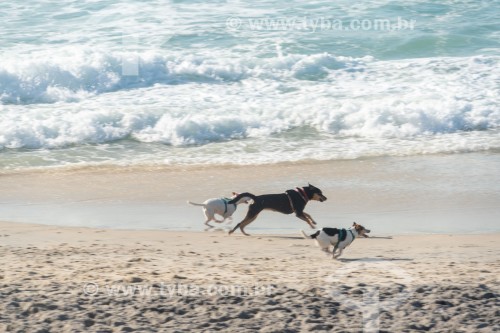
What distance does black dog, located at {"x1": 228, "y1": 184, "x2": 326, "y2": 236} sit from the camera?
10789 millimetres

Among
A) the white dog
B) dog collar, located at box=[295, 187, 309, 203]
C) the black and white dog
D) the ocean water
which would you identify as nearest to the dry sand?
the black and white dog

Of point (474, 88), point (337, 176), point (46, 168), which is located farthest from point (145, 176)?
point (474, 88)

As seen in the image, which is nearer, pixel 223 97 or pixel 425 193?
pixel 425 193

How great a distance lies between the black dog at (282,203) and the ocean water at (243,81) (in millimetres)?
3427

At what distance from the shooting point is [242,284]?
8.29 m

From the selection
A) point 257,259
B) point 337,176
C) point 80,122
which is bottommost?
point 257,259

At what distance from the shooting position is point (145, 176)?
13.6 m

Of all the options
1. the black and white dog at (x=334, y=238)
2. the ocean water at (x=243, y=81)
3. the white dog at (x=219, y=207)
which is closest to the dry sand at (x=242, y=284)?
the black and white dog at (x=334, y=238)

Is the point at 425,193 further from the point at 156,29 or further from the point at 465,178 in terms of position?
the point at 156,29

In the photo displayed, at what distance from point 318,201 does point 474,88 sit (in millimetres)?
7279

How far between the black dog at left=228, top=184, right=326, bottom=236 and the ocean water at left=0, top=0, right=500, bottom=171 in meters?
3.43

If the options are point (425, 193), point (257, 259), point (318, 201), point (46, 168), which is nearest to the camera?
point (257, 259)

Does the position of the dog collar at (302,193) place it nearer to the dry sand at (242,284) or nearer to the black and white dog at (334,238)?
the dry sand at (242,284)

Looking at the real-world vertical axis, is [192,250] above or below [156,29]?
below
